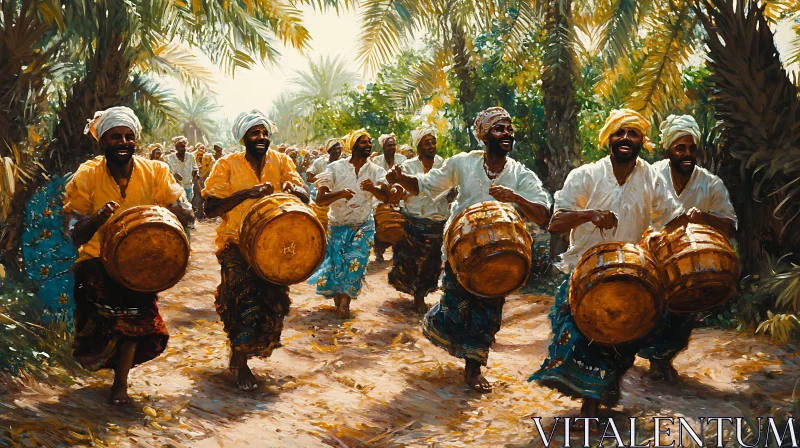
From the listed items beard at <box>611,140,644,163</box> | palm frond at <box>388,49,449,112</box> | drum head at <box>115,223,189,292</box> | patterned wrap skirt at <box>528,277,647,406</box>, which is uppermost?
palm frond at <box>388,49,449,112</box>

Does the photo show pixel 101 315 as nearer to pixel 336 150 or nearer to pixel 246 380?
pixel 246 380

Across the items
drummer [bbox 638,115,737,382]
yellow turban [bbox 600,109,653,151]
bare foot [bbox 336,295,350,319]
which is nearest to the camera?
yellow turban [bbox 600,109,653,151]

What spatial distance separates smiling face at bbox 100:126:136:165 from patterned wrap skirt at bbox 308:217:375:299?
427cm

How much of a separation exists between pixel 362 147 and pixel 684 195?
439cm

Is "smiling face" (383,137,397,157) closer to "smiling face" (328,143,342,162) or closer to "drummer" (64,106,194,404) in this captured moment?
"smiling face" (328,143,342,162)

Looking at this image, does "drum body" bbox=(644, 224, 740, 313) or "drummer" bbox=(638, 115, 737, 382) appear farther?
"drummer" bbox=(638, 115, 737, 382)

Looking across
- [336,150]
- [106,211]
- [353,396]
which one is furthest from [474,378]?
[336,150]

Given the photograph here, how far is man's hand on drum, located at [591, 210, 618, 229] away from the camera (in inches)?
200

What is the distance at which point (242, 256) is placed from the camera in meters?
6.16

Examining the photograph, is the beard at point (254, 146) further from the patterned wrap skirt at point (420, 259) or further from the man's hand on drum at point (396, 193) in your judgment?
the patterned wrap skirt at point (420, 259)

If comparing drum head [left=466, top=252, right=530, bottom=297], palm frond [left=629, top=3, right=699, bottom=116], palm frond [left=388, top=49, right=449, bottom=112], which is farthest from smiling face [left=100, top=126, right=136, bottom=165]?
palm frond [left=388, top=49, right=449, bottom=112]

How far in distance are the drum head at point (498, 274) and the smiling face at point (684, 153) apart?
→ 1468 mm

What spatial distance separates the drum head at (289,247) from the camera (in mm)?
5562

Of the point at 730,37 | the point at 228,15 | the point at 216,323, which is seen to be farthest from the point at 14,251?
the point at 730,37
